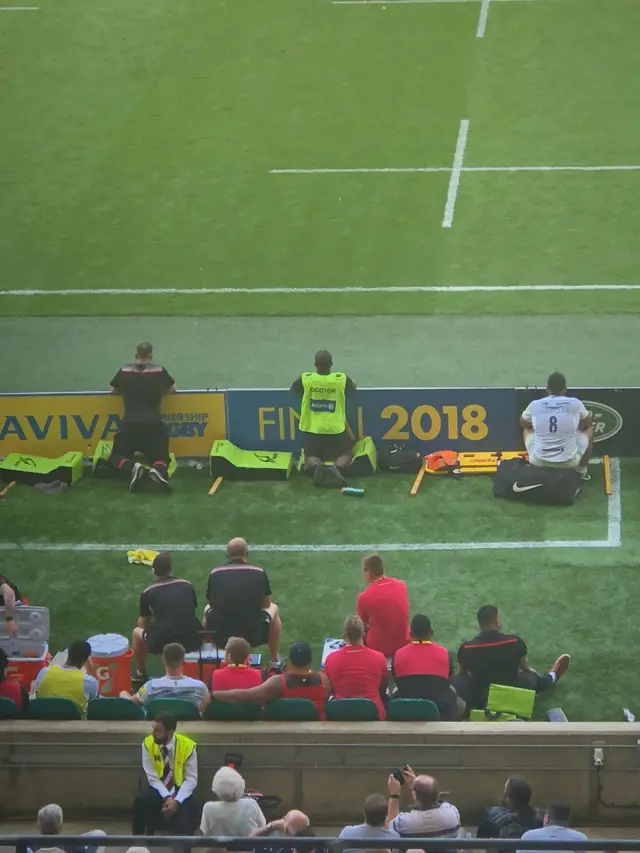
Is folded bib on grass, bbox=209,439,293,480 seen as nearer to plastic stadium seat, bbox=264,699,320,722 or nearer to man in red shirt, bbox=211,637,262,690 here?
man in red shirt, bbox=211,637,262,690

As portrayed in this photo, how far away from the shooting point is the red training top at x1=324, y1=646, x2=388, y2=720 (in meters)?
11.6

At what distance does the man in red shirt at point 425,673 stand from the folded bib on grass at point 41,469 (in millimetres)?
6134

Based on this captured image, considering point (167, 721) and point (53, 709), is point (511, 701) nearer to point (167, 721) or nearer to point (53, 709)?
point (167, 721)

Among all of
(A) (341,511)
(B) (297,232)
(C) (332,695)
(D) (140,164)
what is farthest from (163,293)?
(C) (332,695)

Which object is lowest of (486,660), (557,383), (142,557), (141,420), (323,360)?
(486,660)

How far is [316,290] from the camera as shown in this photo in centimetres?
2183

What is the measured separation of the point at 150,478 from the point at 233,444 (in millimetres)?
1036

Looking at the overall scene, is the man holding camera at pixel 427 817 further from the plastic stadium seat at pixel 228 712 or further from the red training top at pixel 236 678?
the red training top at pixel 236 678

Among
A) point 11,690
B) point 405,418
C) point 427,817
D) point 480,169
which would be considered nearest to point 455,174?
point 480,169

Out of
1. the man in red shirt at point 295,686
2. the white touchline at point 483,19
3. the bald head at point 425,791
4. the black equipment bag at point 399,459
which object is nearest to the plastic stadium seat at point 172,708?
the man in red shirt at point 295,686

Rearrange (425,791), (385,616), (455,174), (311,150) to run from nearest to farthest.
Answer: (425,791) → (385,616) → (455,174) → (311,150)

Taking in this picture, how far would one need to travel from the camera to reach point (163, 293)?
21.9 m

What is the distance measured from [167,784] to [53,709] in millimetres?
1203

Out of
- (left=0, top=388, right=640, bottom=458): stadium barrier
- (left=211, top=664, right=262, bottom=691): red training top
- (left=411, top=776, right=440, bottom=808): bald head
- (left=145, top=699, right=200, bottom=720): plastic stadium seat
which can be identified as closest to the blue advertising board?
(left=0, top=388, right=640, bottom=458): stadium barrier
